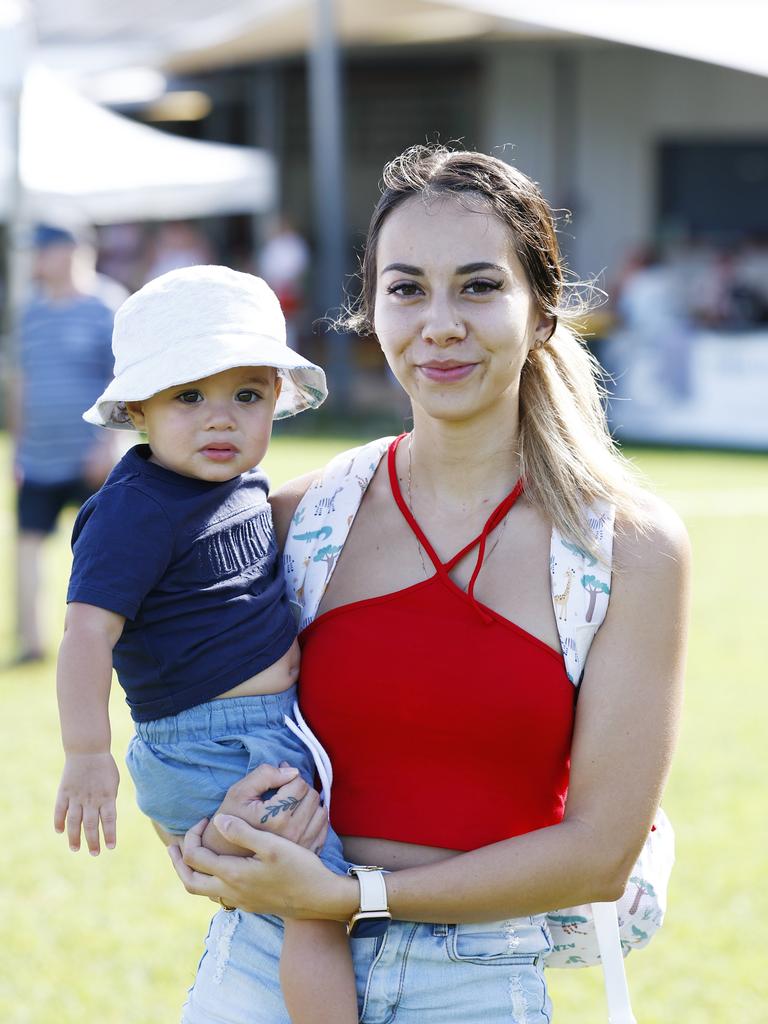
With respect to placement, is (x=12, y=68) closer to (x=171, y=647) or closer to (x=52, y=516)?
(x=52, y=516)

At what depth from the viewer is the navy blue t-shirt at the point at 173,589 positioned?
94.3 inches

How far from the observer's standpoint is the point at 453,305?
242 cm

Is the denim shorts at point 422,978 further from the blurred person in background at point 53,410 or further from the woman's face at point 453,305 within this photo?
the blurred person in background at point 53,410

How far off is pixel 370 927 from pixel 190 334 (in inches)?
40.2

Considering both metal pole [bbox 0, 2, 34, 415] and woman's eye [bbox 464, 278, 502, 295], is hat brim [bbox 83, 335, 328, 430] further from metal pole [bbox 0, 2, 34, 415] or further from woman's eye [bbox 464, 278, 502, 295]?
metal pole [bbox 0, 2, 34, 415]

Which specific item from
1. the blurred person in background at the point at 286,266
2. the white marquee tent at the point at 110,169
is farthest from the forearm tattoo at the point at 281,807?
the blurred person in background at the point at 286,266

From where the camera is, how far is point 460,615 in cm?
243

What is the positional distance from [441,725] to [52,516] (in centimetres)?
585

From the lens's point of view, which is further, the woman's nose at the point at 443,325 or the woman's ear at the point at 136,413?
the woman's ear at the point at 136,413

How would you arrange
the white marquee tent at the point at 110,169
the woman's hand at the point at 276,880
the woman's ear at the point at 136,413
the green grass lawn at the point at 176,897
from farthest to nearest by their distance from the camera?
the white marquee tent at the point at 110,169 < the green grass lawn at the point at 176,897 < the woman's ear at the point at 136,413 < the woman's hand at the point at 276,880

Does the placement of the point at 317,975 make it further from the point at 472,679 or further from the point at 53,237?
the point at 53,237

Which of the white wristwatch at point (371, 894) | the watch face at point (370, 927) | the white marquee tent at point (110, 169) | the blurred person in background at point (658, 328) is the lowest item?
the blurred person in background at point (658, 328)

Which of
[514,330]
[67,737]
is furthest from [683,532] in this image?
[67,737]

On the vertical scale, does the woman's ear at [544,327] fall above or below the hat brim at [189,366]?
above
